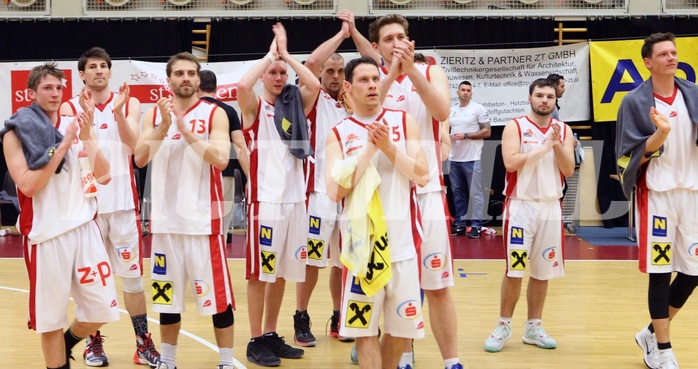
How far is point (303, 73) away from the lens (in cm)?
606

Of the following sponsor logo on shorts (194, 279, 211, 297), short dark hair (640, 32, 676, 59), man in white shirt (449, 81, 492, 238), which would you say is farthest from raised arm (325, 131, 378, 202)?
man in white shirt (449, 81, 492, 238)

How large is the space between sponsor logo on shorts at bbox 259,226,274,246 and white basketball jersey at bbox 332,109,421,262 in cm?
154

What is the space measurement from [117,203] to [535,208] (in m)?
3.07

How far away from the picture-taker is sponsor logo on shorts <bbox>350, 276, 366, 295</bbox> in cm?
465

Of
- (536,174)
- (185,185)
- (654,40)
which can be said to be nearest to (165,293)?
(185,185)

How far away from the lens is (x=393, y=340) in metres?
4.90

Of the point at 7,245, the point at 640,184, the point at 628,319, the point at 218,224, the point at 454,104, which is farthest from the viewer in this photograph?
the point at 454,104

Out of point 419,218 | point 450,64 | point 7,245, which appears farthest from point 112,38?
point 419,218

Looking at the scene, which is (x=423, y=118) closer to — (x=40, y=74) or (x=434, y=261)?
(x=434, y=261)

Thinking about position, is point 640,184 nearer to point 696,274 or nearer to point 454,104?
point 696,274

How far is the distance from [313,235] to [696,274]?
8.92ft

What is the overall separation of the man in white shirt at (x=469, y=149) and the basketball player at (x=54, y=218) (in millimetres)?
8172

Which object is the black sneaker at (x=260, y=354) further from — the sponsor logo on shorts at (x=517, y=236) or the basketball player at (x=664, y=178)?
the basketball player at (x=664, y=178)

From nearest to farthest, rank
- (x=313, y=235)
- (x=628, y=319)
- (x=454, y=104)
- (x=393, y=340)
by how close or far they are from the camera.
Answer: (x=393, y=340) → (x=313, y=235) → (x=628, y=319) → (x=454, y=104)
